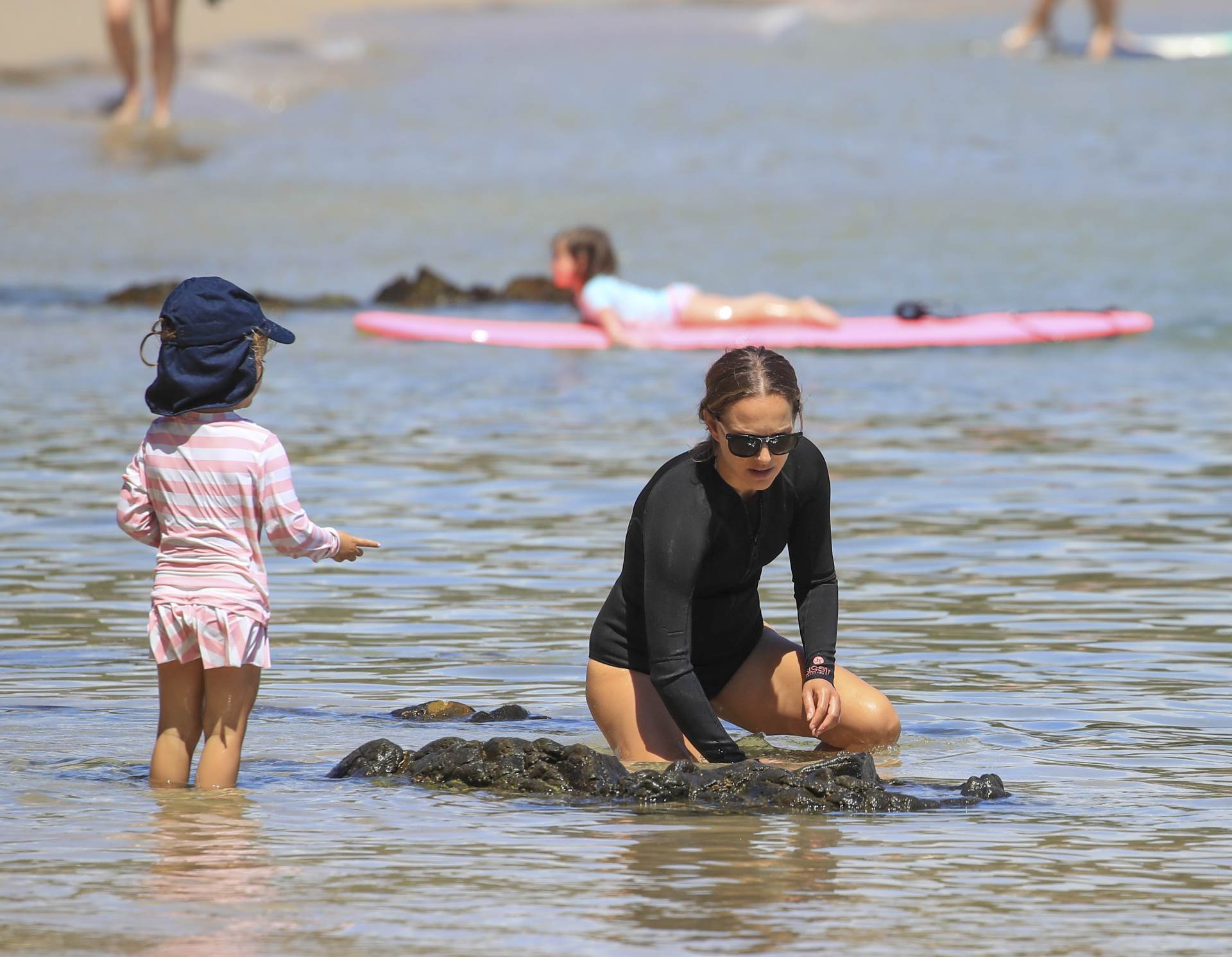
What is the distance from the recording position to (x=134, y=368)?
1384 cm

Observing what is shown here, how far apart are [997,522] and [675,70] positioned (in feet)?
90.8

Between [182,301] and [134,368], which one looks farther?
[134,368]

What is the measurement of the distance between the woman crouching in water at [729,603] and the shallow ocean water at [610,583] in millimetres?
245

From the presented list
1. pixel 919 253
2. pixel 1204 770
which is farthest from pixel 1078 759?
pixel 919 253

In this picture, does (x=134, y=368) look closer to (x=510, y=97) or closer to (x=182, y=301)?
(x=182, y=301)

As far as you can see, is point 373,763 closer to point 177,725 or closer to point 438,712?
point 177,725

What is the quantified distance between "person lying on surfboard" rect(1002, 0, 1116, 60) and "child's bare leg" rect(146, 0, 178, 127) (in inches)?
578

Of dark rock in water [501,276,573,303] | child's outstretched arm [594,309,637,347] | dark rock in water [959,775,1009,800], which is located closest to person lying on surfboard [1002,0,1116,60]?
dark rock in water [501,276,573,303]

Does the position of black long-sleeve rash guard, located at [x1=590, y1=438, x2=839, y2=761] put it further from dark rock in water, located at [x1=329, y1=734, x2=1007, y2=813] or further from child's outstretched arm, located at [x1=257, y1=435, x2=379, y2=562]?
child's outstretched arm, located at [x1=257, y1=435, x2=379, y2=562]

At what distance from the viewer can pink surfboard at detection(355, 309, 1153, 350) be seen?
49.3ft

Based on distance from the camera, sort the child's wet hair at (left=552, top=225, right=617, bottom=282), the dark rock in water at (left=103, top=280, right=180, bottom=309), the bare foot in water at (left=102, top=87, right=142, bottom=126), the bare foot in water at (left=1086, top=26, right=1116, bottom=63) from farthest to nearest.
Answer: the bare foot in water at (left=1086, top=26, right=1116, bottom=63) < the bare foot in water at (left=102, top=87, right=142, bottom=126) < the dark rock in water at (left=103, top=280, right=180, bottom=309) < the child's wet hair at (left=552, top=225, right=617, bottom=282)

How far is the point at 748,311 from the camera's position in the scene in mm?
15281

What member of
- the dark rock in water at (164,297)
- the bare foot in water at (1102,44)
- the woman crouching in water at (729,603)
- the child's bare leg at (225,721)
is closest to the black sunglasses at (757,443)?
the woman crouching in water at (729,603)

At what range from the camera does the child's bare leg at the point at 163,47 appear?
74.4 ft
